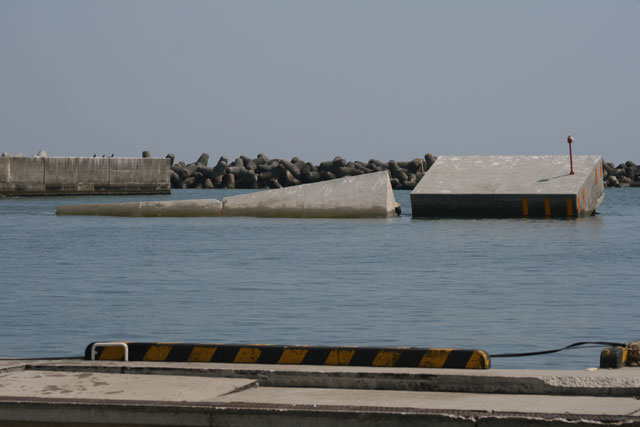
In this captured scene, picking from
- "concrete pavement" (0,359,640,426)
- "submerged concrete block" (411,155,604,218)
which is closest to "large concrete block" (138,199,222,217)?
"submerged concrete block" (411,155,604,218)

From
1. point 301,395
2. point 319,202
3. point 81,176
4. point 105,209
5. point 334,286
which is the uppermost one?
point 81,176

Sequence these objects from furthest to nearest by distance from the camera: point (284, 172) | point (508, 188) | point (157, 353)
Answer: point (284, 172) → point (508, 188) → point (157, 353)

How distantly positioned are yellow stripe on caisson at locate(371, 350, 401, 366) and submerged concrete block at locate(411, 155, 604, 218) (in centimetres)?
1984


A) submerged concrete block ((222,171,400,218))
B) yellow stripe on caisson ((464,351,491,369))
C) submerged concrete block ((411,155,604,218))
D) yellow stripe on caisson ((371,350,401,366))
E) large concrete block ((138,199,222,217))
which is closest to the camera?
yellow stripe on caisson ((464,351,491,369))

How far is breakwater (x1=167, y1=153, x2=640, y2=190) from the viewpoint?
6888cm

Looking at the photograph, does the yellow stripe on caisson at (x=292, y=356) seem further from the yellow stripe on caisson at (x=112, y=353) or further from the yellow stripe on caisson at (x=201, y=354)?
the yellow stripe on caisson at (x=112, y=353)

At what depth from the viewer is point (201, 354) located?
5676 mm

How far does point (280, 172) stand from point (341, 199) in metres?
42.1

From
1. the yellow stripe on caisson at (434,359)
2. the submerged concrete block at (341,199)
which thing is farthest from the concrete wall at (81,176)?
the yellow stripe on caisson at (434,359)

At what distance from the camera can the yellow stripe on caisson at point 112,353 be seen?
229 inches

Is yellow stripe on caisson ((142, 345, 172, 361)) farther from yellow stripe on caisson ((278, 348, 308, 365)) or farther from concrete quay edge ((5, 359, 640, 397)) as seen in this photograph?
yellow stripe on caisson ((278, 348, 308, 365))

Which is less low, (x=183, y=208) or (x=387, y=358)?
(x=387, y=358)

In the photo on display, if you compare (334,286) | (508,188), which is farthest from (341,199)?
(334,286)

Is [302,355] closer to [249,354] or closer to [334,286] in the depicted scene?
[249,354]
